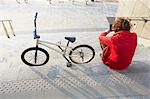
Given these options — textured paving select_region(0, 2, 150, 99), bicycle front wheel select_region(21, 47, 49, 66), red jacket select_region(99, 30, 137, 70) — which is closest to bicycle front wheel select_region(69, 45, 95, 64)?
textured paving select_region(0, 2, 150, 99)

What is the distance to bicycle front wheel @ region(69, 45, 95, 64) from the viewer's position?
524 centimetres

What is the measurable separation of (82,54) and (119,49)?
106 cm

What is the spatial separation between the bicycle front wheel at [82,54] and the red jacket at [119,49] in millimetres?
441

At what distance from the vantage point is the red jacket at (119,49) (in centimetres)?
444

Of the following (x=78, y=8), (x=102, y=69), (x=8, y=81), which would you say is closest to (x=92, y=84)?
(x=102, y=69)

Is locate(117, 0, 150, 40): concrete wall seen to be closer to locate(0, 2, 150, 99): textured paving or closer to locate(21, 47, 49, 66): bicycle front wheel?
locate(0, 2, 150, 99): textured paving

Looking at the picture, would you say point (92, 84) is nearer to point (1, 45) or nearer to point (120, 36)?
point (120, 36)

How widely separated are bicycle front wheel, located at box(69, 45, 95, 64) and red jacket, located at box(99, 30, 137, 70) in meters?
0.44

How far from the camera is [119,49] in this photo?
15.0ft

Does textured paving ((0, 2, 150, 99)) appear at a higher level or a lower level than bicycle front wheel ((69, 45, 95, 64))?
lower

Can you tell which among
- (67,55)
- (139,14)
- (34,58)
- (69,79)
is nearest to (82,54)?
(67,55)

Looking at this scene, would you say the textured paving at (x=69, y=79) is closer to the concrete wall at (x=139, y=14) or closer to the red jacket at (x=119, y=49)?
the red jacket at (x=119, y=49)

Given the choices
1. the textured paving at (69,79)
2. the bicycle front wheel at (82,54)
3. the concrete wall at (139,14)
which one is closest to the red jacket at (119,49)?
the textured paving at (69,79)

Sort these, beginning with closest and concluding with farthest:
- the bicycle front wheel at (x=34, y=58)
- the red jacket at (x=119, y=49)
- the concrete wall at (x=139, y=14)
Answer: the red jacket at (x=119, y=49) < the bicycle front wheel at (x=34, y=58) < the concrete wall at (x=139, y=14)
